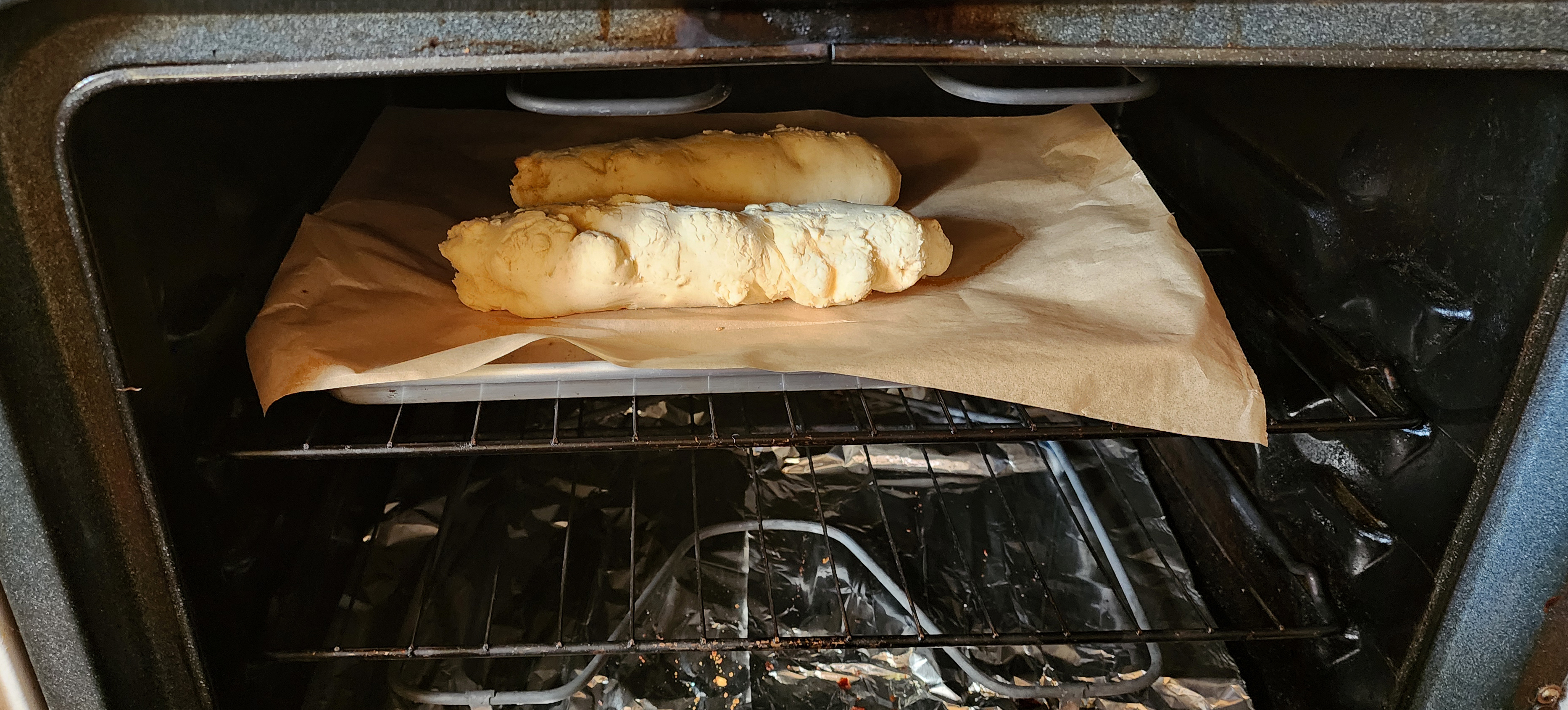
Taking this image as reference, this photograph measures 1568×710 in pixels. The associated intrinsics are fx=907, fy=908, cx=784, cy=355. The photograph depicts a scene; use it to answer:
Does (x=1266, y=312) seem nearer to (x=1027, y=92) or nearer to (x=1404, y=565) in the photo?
(x=1404, y=565)

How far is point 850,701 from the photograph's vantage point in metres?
1.18

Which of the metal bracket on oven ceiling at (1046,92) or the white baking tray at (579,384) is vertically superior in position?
the metal bracket on oven ceiling at (1046,92)

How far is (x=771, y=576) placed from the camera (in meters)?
1.31

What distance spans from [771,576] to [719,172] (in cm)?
58

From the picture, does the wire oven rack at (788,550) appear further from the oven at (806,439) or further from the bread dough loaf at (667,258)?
the bread dough loaf at (667,258)

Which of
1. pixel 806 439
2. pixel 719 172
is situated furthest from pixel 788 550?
pixel 719 172

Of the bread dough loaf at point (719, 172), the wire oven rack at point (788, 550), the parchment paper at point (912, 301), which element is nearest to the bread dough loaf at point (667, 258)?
the parchment paper at point (912, 301)

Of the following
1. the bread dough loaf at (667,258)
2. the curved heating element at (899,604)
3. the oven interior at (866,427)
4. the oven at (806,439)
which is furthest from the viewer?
the curved heating element at (899,604)

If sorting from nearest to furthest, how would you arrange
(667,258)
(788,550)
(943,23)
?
(943,23), (667,258), (788,550)

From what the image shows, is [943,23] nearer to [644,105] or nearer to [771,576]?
[644,105]

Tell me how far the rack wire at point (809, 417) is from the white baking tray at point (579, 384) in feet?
0.09

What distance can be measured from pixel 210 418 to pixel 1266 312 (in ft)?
4.05

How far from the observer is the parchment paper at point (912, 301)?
905mm

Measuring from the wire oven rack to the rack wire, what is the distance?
72 mm
